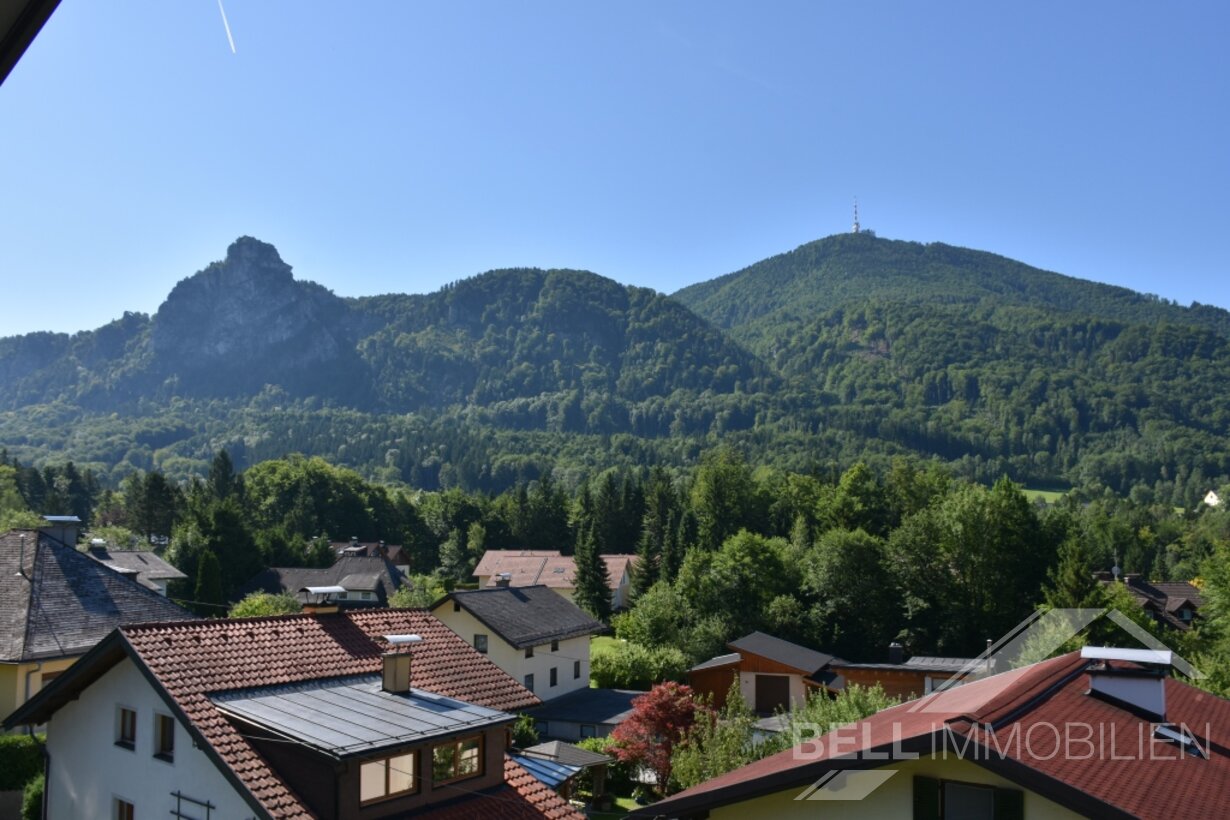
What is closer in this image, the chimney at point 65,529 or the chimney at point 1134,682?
the chimney at point 1134,682

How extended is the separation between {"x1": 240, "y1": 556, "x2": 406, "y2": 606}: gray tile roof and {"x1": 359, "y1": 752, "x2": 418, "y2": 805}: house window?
1925 inches

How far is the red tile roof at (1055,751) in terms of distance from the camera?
7.61 m

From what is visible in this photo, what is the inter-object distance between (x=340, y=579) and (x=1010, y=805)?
2421 inches

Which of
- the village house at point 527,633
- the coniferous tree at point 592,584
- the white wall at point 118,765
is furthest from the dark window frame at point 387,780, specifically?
the coniferous tree at point 592,584

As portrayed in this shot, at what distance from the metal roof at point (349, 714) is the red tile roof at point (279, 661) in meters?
0.29

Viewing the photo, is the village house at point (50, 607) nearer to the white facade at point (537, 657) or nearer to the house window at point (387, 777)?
the house window at point (387, 777)

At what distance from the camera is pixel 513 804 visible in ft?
50.8

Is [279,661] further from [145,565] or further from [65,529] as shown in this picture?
[145,565]

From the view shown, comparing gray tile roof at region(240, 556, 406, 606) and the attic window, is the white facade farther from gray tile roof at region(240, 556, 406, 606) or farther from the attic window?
the attic window

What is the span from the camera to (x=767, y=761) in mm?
10312

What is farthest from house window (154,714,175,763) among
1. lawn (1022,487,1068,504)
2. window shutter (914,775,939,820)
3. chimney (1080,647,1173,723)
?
lawn (1022,487,1068,504)

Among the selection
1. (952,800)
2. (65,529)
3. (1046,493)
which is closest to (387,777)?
(952,800)

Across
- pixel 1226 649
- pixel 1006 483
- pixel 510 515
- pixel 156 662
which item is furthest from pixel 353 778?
pixel 510 515

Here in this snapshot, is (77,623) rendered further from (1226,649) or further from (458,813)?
(1226,649)
